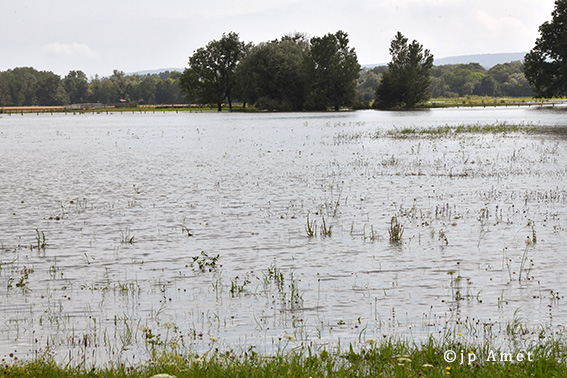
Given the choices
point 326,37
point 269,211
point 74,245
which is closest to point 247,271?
point 74,245

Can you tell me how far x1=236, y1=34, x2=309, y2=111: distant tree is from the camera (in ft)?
504

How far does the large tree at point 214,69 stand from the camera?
176 metres

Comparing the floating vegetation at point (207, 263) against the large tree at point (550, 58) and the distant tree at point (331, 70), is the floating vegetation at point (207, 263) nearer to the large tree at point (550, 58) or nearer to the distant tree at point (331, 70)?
the large tree at point (550, 58)

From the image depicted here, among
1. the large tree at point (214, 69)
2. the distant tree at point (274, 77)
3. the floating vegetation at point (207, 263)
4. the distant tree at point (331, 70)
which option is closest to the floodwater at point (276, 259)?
the floating vegetation at point (207, 263)

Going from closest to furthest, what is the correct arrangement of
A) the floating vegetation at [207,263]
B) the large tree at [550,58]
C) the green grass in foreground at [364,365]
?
1. the green grass in foreground at [364,365]
2. the floating vegetation at [207,263]
3. the large tree at [550,58]

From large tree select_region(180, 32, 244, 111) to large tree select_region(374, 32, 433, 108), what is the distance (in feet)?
143

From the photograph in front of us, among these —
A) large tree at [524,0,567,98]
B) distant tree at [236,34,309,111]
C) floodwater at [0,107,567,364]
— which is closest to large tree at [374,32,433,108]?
distant tree at [236,34,309,111]

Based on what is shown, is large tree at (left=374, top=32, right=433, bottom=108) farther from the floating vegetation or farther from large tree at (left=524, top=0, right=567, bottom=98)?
the floating vegetation

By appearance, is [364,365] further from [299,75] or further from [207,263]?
[299,75]

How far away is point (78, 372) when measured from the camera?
27.8ft

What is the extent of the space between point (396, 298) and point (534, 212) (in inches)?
464

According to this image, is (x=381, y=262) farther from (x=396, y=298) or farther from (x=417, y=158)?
(x=417, y=158)

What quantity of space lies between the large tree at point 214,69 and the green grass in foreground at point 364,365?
6689 inches

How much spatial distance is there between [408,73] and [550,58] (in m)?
38.5
